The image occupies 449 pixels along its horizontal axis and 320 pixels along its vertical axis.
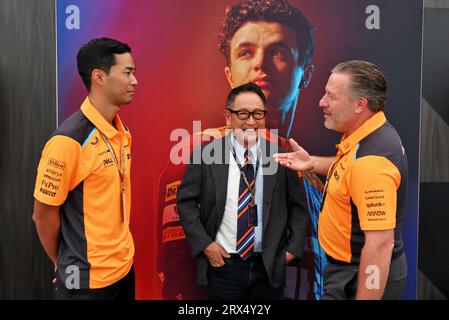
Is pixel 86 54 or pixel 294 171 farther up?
pixel 86 54

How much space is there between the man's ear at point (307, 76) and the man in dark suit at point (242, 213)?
23.1 inches

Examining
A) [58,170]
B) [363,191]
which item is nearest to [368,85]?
[363,191]

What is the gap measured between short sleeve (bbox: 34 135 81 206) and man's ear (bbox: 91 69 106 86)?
35 centimetres

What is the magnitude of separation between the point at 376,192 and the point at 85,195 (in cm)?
128

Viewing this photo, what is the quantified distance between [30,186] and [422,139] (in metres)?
2.78

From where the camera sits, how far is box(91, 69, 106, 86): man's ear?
6.72 feet

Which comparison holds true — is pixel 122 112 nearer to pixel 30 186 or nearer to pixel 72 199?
pixel 30 186

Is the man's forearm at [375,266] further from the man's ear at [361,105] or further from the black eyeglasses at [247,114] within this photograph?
the black eyeglasses at [247,114]

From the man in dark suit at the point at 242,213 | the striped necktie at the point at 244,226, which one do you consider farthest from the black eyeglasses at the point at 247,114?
the striped necktie at the point at 244,226

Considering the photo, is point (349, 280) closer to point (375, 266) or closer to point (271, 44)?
point (375, 266)

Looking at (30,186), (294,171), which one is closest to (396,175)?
(294,171)

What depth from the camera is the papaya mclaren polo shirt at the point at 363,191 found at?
1711 mm

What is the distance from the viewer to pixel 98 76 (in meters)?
2.05

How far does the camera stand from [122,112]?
282 centimetres
